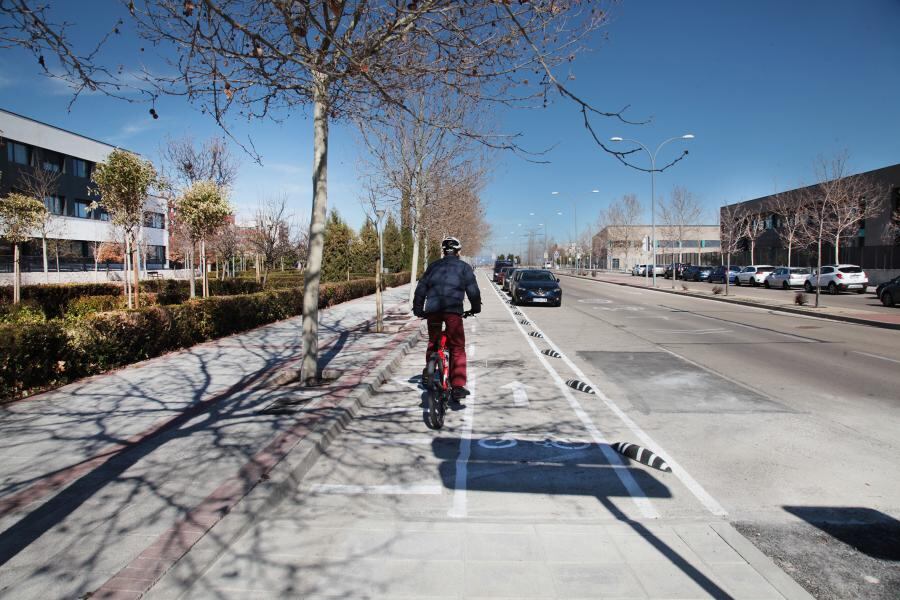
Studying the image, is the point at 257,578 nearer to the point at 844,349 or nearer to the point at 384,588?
the point at 384,588

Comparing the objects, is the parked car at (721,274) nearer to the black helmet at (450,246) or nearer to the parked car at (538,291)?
the parked car at (538,291)

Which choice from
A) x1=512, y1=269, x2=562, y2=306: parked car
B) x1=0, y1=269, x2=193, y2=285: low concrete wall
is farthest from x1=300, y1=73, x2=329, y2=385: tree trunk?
x1=0, y1=269, x2=193, y2=285: low concrete wall

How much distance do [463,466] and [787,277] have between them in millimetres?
38395

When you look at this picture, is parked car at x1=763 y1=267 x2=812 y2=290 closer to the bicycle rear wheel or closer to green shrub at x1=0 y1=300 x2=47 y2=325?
the bicycle rear wheel

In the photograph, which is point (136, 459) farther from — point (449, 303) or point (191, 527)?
point (449, 303)

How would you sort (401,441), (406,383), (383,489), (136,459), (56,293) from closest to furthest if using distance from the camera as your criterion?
(383,489)
(136,459)
(401,441)
(406,383)
(56,293)

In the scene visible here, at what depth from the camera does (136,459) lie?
4.60 metres

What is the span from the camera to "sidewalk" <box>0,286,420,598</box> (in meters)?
3.05

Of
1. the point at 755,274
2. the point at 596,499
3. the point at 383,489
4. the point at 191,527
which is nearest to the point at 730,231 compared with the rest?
the point at 755,274

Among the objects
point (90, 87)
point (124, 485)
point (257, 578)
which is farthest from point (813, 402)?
point (90, 87)

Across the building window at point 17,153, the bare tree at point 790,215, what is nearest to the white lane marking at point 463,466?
the building window at point 17,153

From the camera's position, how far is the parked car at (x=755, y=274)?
131 ft

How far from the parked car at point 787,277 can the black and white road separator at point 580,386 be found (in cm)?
3421

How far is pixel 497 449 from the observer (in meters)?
5.10
